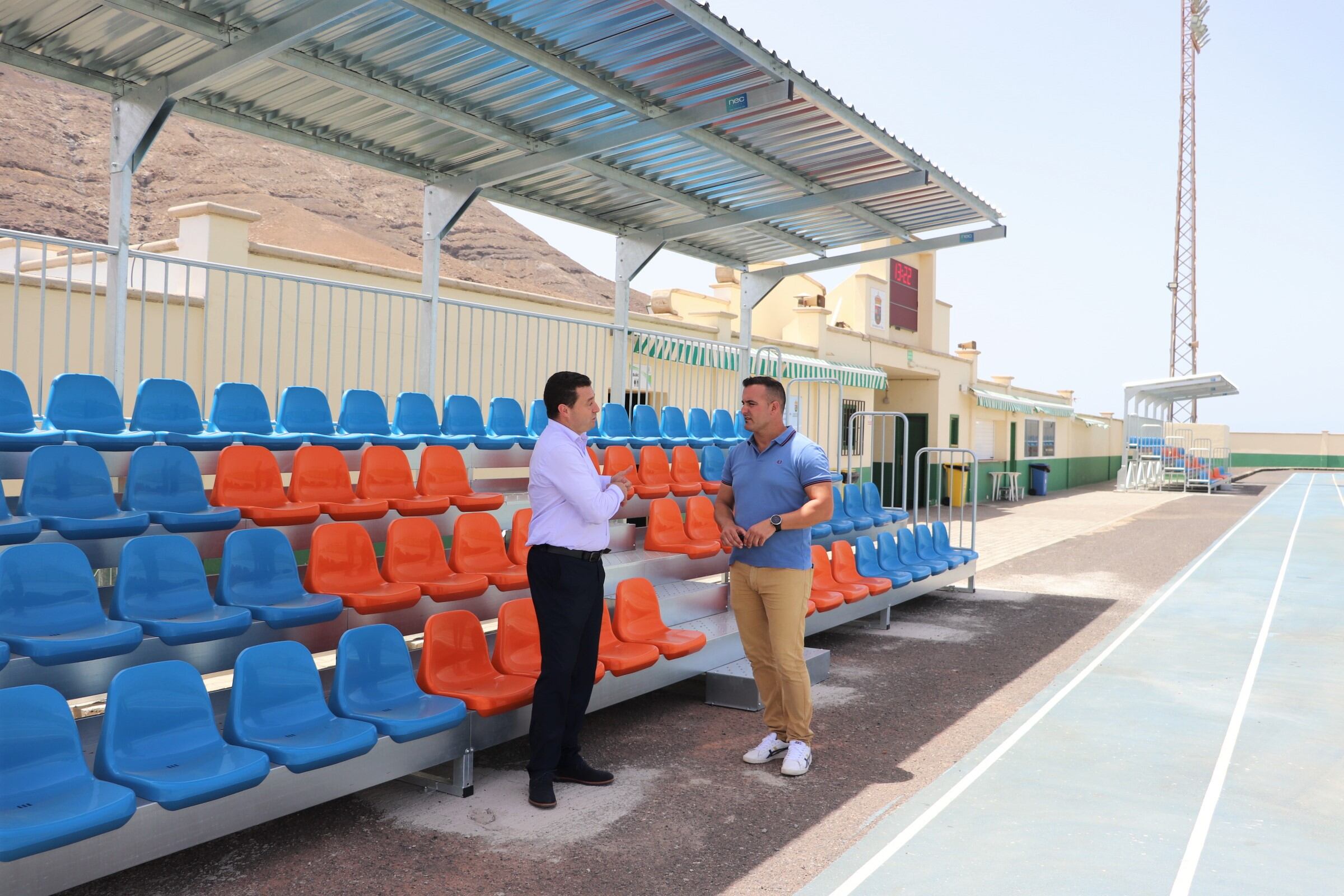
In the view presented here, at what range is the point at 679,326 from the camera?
1425cm

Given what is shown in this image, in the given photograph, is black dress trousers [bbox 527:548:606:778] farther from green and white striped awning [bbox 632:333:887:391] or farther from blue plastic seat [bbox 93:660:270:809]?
green and white striped awning [bbox 632:333:887:391]

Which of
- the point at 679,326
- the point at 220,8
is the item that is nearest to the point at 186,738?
the point at 220,8

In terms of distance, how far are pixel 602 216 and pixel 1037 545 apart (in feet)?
32.9

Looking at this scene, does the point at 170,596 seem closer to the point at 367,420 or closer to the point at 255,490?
the point at 255,490

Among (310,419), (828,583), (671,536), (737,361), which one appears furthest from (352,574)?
(737,361)

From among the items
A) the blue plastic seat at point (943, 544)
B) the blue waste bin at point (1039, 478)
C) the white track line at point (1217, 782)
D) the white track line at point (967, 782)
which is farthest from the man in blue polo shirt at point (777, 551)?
the blue waste bin at point (1039, 478)

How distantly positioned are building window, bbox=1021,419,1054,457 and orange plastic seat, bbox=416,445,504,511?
27.0m

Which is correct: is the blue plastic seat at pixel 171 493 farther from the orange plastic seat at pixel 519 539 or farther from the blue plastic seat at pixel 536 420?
the blue plastic seat at pixel 536 420

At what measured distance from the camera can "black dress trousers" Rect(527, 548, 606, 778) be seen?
13.5ft

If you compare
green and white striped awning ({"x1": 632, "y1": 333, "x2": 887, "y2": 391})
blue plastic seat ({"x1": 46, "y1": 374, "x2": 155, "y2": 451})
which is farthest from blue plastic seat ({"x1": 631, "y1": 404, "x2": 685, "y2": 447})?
blue plastic seat ({"x1": 46, "y1": 374, "x2": 155, "y2": 451})

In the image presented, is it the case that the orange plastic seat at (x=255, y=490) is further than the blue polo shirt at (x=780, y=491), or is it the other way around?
the orange plastic seat at (x=255, y=490)

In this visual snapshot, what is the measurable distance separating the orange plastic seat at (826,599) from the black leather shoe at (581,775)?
117 inches

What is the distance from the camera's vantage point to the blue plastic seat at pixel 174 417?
5.49 meters

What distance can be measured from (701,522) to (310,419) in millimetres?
2957
